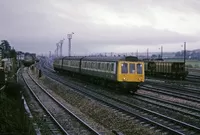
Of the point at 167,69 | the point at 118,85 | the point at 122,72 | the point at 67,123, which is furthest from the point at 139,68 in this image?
the point at 167,69

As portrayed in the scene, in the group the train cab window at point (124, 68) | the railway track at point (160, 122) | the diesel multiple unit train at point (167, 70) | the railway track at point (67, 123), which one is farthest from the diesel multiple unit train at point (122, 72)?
the diesel multiple unit train at point (167, 70)

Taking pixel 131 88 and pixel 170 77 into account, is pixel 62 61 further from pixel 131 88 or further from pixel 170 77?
pixel 131 88

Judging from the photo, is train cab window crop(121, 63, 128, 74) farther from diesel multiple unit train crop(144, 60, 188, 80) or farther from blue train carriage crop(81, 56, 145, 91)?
diesel multiple unit train crop(144, 60, 188, 80)

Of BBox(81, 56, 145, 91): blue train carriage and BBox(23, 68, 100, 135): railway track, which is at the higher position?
BBox(81, 56, 145, 91): blue train carriage

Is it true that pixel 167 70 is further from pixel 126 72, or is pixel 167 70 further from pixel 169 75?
pixel 126 72

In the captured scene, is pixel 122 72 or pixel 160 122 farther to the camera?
pixel 122 72

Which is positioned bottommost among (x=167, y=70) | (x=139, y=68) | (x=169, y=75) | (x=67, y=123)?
(x=67, y=123)

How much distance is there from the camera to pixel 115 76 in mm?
27625

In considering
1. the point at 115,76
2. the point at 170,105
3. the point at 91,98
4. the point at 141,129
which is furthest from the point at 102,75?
the point at 141,129

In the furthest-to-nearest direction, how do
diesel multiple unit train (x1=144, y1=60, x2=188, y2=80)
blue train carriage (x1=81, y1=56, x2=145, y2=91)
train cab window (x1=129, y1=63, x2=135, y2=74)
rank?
diesel multiple unit train (x1=144, y1=60, x2=188, y2=80) → train cab window (x1=129, y1=63, x2=135, y2=74) → blue train carriage (x1=81, y1=56, x2=145, y2=91)

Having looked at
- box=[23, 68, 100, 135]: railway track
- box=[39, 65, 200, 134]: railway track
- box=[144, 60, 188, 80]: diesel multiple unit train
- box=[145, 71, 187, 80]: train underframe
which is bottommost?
box=[23, 68, 100, 135]: railway track

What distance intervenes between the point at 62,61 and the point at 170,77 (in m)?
16.8

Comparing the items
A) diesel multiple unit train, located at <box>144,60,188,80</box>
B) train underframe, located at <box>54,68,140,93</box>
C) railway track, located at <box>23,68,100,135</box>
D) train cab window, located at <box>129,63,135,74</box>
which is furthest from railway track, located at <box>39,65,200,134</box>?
diesel multiple unit train, located at <box>144,60,188,80</box>

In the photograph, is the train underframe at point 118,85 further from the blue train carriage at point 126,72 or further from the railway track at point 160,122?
the railway track at point 160,122
